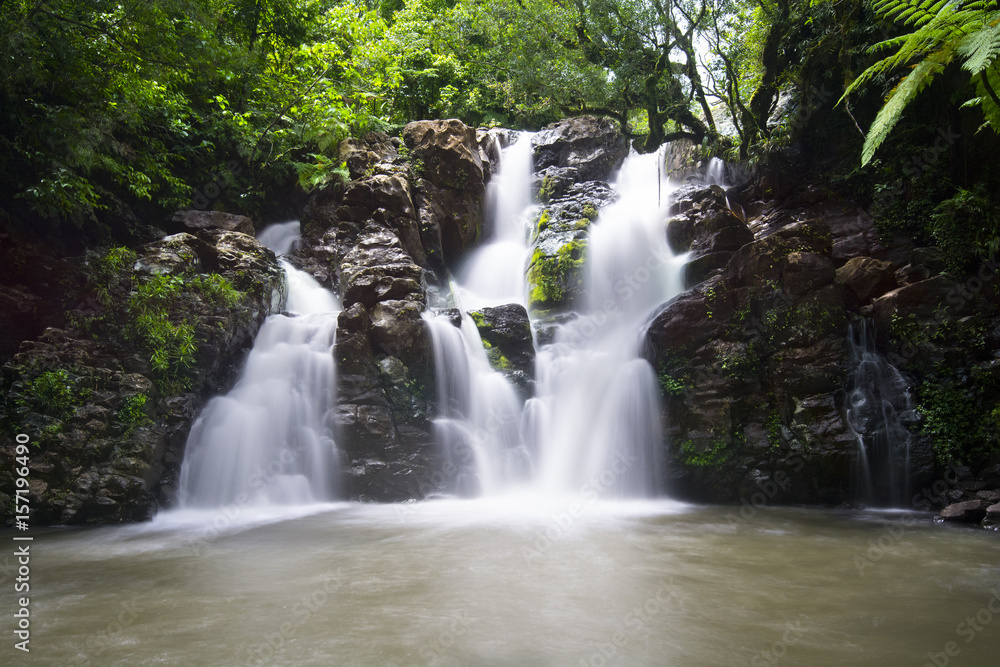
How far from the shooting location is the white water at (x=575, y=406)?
28.4ft

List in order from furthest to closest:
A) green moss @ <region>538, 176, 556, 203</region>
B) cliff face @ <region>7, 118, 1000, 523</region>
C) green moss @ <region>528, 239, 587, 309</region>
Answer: green moss @ <region>538, 176, 556, 203</region> < green moss @ <region>528, 239, 587, 309</region> < cliff face @ <region>7, 118, 1000, 523</region>

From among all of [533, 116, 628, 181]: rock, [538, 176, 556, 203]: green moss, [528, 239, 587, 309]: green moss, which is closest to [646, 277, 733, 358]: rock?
Answer: [528, 239, 587, 309]: green moss

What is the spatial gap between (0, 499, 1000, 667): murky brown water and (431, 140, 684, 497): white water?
221 cm

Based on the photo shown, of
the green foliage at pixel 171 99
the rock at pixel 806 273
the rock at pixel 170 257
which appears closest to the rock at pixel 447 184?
the green foliage at pixel 171 99

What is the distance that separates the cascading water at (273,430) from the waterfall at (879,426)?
25.5 ft

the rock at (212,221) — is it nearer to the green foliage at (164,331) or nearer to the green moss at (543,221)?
the green foliage at (164,331)

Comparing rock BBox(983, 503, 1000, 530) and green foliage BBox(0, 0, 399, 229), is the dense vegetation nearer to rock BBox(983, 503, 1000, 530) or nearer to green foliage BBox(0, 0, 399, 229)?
green foliage BBox(0, 0, 399, 229)

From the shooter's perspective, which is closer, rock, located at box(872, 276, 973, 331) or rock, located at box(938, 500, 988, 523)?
rock, located at box(938, 500, 988, 523)

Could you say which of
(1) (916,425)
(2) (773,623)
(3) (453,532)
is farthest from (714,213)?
(2) (773,623)

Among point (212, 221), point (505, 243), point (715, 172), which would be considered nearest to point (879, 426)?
point (715, 172)

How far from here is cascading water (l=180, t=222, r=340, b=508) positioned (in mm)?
7500

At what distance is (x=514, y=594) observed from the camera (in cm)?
395

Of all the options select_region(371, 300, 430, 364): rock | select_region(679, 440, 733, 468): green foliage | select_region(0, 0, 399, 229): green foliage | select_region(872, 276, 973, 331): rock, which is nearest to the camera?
select_region(0, 0, 399, 229): green foliage

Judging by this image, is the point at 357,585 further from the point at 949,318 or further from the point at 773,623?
the point at 949,318
